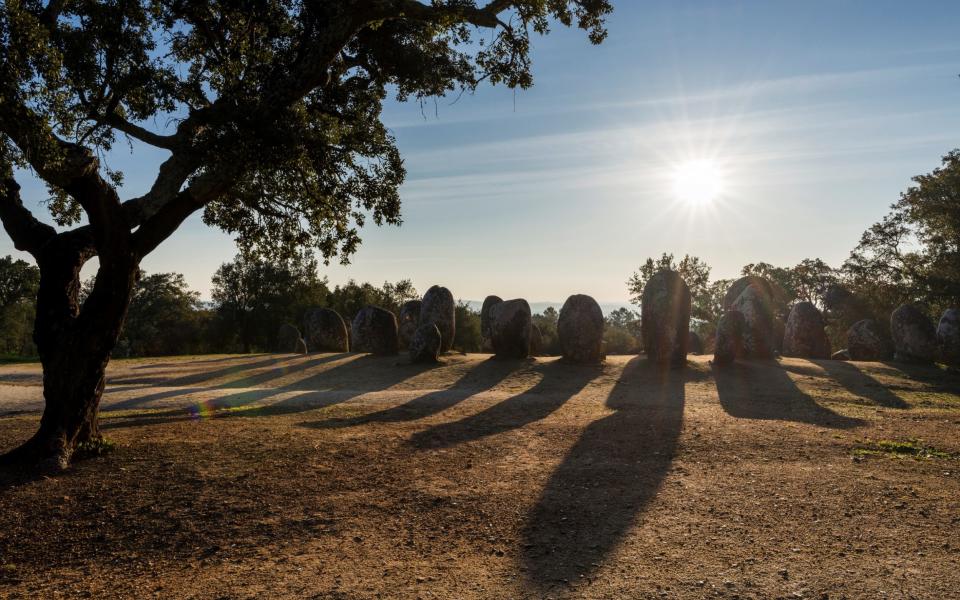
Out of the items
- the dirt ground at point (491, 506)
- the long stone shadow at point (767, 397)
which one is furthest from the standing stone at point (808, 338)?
the dirt ground at point (491, 506)

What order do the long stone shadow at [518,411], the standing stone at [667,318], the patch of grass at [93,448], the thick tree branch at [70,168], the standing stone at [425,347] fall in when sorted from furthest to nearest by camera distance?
the standing stone at [425,347]
the standing stone at [667,318]
the long stone shadow at [518,411]
the patch of grass at [93,448]
the thick tree branch at [70,168]

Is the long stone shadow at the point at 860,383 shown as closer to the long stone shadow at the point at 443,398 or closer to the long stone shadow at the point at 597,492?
the long stone shadow at the point at 597,492

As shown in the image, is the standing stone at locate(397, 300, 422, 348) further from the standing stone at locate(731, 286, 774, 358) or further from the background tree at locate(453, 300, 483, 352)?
the standing stone at locate(731, 286, 774, 358)

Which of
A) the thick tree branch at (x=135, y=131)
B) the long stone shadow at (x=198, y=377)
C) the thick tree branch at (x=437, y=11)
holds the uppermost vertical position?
the thick tree branch at (x=437, y=11)

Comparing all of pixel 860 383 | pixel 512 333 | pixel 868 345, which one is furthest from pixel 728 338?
pixel 868 345

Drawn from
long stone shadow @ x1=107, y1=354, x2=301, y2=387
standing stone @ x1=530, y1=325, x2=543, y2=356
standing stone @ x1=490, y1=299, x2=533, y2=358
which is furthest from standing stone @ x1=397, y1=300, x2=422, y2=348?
standing stone @ x1=490, y1=299, x2=533, y2=358

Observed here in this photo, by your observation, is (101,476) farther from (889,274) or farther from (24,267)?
(24,267)

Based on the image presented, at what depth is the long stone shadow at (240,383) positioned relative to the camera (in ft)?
47.9

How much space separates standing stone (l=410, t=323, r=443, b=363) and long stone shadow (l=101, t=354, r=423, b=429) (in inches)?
24.6

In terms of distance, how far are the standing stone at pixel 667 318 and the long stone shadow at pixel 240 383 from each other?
13.4m

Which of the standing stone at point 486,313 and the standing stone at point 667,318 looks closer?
the standing stone at point 667,318

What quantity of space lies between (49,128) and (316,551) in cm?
578

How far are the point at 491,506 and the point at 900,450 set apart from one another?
24.2 ft

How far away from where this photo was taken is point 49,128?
6.73 metres
